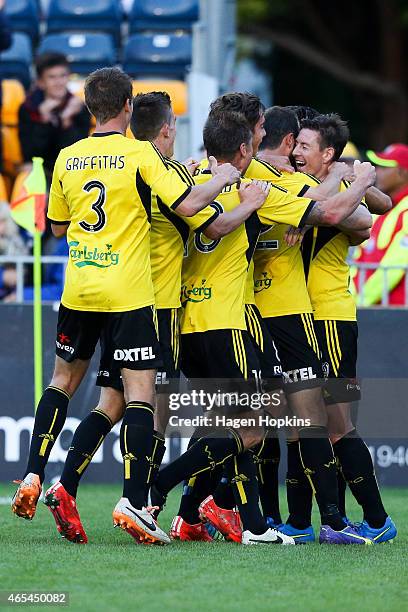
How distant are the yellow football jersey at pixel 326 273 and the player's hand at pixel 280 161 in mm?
351

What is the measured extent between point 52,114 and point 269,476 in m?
5.37

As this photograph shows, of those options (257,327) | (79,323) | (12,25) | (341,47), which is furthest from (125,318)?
(341,47)

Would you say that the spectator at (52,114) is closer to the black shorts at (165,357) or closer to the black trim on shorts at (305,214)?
the black shorts at (165,357)

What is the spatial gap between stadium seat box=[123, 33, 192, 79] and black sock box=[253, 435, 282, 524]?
7.69m

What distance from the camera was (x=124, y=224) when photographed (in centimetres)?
616

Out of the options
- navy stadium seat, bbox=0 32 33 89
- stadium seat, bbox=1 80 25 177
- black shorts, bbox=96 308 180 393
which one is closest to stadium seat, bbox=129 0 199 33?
navy stadium seat, bbox=0 32 33 89

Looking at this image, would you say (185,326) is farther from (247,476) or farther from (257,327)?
(247,476)

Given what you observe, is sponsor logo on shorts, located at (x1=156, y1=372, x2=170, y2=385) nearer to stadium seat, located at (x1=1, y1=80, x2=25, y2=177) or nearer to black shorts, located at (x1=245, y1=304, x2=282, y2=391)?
black shorts, located at (x1=245, y1=304, x2=282, y2=391)

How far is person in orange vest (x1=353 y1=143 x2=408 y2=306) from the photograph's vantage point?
31.3 feet

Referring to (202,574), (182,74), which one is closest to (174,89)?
(182,74)

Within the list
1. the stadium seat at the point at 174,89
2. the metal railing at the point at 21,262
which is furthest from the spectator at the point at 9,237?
the stadium seat at the point at 174,89

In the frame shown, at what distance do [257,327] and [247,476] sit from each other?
2.47 ft

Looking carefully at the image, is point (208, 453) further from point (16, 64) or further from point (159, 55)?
point (16, 64)

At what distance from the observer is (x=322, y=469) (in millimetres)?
6492
